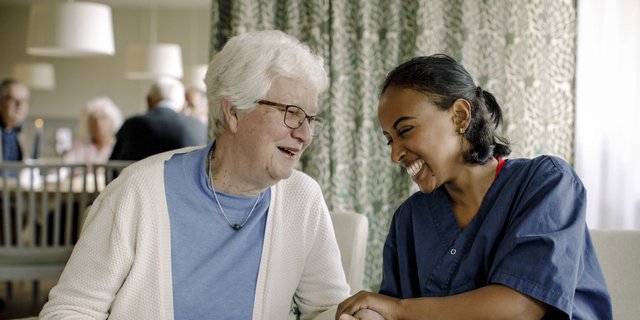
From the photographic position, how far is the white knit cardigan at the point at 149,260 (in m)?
1.17

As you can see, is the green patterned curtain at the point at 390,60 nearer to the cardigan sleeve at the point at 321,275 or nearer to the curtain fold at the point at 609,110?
the curtain fold at the point at 609,110

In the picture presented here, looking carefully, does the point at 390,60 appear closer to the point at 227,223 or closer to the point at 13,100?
the point at 227,223

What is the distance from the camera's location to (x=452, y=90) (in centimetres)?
115

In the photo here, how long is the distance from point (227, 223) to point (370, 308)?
44 centimetres

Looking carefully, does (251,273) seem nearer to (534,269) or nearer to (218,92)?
(218,92)

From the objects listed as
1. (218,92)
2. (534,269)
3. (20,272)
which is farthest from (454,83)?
(20,272)

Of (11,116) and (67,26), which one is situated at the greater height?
(67,26)

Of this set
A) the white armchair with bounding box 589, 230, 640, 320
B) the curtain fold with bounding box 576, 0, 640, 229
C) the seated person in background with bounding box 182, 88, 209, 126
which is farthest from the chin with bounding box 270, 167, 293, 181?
the seated person in background with bounding box 182, 88, 209, 126

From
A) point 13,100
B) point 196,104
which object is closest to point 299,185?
point 196,104

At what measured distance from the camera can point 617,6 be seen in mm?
2395

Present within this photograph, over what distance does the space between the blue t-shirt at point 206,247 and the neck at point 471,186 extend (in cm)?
54

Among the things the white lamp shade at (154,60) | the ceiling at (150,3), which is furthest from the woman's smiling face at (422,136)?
the ceiling at (150,3)

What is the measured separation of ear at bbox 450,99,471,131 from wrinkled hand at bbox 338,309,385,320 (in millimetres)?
463

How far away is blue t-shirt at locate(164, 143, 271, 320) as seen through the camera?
1.27 meters
